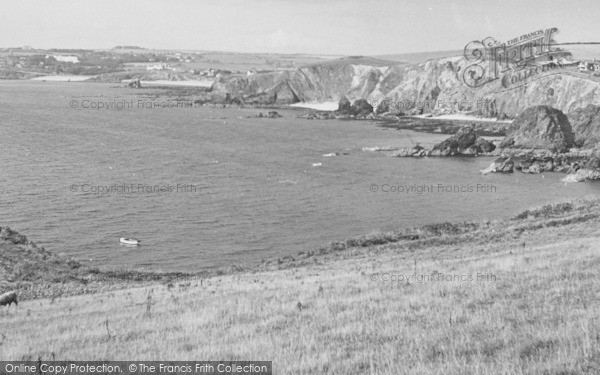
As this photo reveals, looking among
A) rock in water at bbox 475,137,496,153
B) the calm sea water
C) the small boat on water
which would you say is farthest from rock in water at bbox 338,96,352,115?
the small boat on water

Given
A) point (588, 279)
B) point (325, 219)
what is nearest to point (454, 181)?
point (325, 219)

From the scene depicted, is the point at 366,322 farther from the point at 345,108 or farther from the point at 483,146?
the point at 345,108

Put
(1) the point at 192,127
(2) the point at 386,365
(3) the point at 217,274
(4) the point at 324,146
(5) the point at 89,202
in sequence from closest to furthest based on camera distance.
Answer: (2) the point at 386,365, (3) the point at 217,274, (5) the point at 89,202, (4) the point at 324,146, (1) the point at 192,127

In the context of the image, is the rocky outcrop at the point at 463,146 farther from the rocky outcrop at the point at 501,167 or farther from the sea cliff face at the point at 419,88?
the sea cliff face at the point at 419,88

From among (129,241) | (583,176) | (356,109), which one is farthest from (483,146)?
(356,109)

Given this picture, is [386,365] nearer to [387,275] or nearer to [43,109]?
[387,275]

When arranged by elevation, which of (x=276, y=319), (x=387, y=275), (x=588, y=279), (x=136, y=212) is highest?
(x=588, y=279)

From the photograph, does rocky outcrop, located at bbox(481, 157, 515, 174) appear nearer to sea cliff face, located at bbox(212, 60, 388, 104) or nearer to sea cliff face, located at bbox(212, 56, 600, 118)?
sea cliff face, located at bbox(212, 56, 600, 118)
